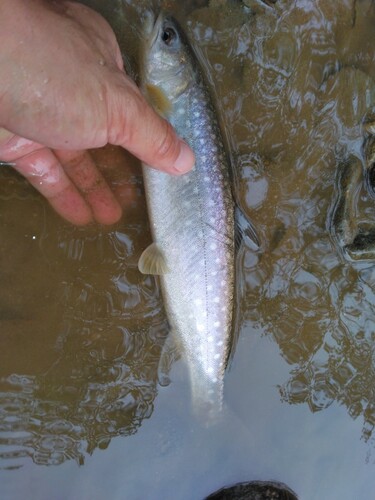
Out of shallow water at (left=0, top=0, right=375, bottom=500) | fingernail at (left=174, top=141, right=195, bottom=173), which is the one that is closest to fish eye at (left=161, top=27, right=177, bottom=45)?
shallow water at (left=0, top=0, right=375, bottom=500)

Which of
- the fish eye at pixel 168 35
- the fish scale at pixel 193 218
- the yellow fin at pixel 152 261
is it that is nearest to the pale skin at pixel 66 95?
the fish scale at pixel 193 218

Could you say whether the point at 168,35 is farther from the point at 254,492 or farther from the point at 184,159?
the point at 254,492

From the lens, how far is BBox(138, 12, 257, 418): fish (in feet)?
7.46

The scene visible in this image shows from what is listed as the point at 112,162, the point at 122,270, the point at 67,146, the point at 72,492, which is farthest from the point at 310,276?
the point at 72,492

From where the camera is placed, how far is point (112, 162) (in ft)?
8.16

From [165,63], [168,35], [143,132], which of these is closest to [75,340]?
[143,132]

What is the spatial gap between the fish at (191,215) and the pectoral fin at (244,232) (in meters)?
0.09

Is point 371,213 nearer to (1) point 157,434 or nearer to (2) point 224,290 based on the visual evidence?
(2) point 224,290

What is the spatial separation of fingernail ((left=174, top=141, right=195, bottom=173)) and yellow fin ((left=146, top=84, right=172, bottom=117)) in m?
0.20

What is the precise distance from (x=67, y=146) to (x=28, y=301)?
87 cm

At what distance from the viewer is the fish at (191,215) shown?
89.5 inches

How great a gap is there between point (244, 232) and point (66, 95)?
44.7 inches

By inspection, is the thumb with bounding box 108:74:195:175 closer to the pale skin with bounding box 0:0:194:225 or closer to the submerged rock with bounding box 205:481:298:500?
the pale skin with bounding box 0:0:194:225

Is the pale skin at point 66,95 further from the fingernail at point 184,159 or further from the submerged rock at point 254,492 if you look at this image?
the submerged rock at point 254,492
